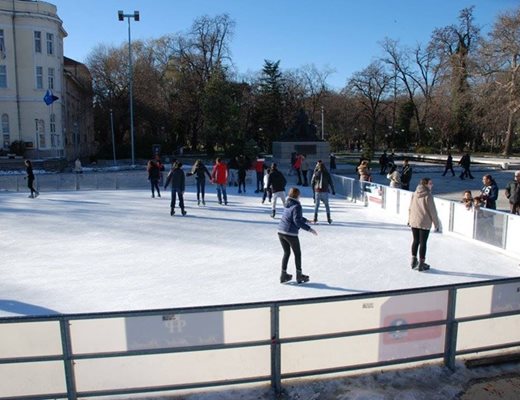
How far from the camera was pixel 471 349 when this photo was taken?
471 centimetres

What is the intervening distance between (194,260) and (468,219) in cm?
580

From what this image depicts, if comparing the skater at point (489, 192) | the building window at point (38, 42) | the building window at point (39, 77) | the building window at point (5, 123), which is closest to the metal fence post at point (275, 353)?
the skater at point (489, 192)

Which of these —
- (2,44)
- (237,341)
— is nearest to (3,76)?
(2,44)

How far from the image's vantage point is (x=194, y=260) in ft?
29.2

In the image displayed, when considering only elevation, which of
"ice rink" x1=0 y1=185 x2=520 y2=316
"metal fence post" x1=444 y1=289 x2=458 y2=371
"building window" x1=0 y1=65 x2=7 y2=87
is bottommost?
"ice rink" x1=0 y1=185 x2=520 y2=316

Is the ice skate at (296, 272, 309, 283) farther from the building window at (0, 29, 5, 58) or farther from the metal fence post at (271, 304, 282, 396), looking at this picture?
the building window at (0, 29, 5, 58)

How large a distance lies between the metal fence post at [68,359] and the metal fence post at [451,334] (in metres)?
3.31

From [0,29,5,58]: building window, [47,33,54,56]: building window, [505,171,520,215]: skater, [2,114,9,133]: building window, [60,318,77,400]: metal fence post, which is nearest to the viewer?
[60,318,77,400]: metal fence post

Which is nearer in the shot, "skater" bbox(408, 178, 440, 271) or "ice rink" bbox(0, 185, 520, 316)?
"ice rink" bbox(0, 185, 520, 316)

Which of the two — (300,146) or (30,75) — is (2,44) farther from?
(300,146)

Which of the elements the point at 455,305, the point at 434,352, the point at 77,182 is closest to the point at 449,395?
the point at 434,352

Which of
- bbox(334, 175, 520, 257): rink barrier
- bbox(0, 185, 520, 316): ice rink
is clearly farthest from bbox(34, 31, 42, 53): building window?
bbox(334, 175, 520, 257): rink barrier

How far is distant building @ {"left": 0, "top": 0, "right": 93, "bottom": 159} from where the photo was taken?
35.9m

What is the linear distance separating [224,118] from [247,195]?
23.2 m
